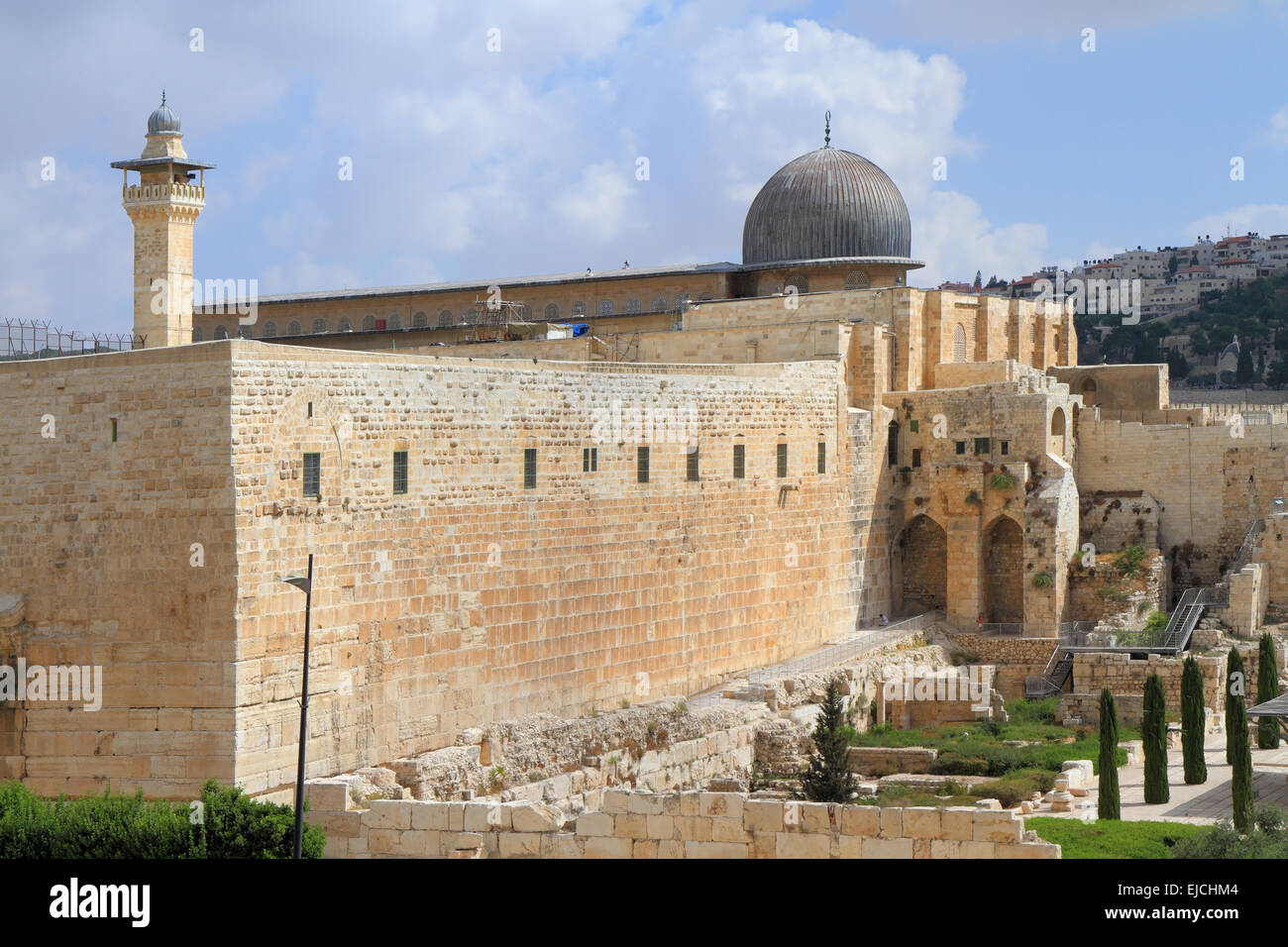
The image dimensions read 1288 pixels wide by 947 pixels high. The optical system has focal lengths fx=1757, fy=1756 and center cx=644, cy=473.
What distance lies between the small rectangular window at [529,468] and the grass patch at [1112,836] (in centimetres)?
763

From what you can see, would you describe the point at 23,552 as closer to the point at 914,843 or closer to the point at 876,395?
the point at 914,843

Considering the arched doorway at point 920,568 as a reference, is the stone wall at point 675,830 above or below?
below

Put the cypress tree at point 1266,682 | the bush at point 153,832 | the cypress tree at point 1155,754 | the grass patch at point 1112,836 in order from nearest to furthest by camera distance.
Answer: the bush at point 153,832 < the grass patch at point 1112,836 < the cypress tree at point 1155,754 < the cypress tree at point 1266,682

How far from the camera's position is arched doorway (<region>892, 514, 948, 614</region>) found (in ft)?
116

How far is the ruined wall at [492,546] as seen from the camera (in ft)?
61.7

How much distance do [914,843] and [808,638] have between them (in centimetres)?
1672

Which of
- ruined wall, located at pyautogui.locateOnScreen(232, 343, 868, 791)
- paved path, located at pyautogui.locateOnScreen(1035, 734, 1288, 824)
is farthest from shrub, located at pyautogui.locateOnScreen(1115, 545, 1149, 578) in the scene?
paved path, located at pyautogui.locateOnScreen(1035, 734, 1288, 824)

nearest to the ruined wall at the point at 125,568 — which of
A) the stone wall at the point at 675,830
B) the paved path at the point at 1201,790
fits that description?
the stone wall at the point at 675,830

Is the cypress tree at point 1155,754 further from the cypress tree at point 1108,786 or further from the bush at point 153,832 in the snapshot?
the bush at point 153,832

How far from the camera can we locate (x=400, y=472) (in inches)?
820

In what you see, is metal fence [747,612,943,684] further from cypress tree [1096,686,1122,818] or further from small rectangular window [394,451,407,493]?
small rectangular window [394,451,407,493]

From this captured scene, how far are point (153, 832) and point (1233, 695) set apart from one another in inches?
561

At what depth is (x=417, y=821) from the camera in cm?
1580
